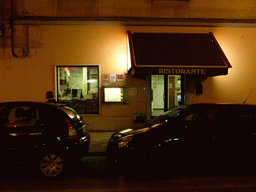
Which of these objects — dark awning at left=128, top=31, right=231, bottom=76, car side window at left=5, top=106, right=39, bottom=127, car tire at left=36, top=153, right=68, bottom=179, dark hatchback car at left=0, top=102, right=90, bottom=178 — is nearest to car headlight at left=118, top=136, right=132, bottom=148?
dark hatchback car at left=0, top=102, right=90, bottom=178

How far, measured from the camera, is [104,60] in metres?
10.0

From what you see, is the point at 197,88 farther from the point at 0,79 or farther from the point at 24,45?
the point at 0,79

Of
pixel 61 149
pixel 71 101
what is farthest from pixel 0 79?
pixel 61 149

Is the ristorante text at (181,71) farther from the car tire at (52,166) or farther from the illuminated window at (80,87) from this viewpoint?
the car tire at (52,166)

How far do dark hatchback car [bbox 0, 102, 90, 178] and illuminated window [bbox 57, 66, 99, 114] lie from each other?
16.6 feet

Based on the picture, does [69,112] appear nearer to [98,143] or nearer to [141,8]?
[98,143]

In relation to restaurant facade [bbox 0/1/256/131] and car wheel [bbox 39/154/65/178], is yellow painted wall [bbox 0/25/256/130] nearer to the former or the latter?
restaurant facade [bbox 0/1/256/131]

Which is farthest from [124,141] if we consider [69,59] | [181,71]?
[69,59]

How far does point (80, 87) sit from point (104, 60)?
1.57 m

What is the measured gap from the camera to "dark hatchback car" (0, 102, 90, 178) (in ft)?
16.2

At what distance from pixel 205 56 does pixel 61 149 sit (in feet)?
21.3

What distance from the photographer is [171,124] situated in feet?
16.9

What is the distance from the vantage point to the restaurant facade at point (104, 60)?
9.89m

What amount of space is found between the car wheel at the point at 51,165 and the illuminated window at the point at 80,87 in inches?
208
